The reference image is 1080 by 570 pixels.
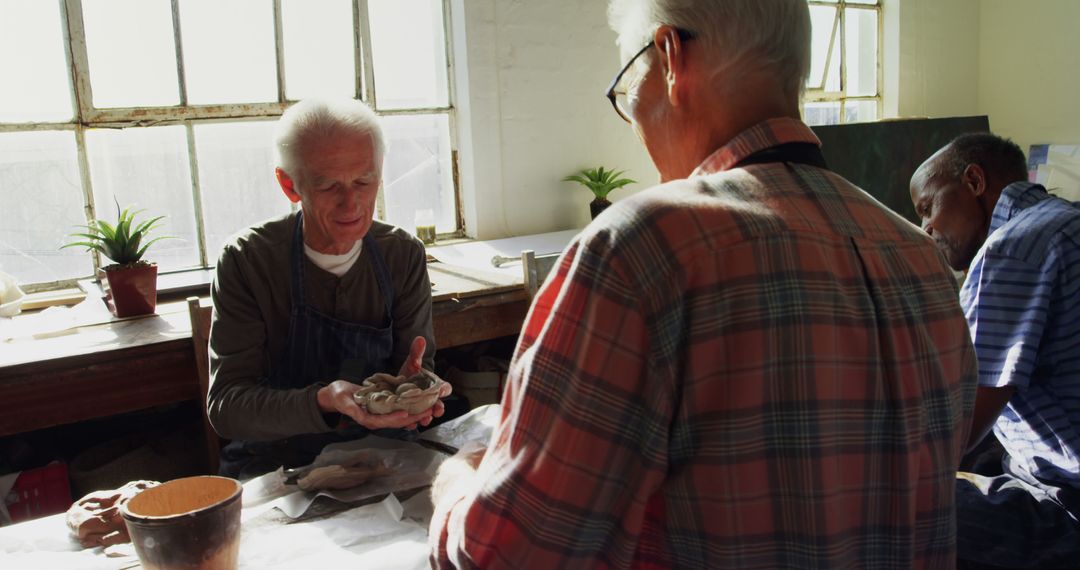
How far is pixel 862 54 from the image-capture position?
571 centimetres

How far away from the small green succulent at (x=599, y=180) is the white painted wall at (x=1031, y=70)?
315cm

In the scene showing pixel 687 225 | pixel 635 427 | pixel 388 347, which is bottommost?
pixel 388 347

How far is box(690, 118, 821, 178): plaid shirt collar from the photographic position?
3.38 feet

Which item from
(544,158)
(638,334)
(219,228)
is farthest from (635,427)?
(544,158)

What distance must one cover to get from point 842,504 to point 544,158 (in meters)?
3.43

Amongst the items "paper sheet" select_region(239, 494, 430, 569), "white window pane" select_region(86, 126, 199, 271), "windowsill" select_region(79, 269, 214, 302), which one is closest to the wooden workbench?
"windowsill" select_region(79, 269, 214, 302)

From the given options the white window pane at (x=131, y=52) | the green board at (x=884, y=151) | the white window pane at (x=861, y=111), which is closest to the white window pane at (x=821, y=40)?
the white window pane at (x=861, y=111)

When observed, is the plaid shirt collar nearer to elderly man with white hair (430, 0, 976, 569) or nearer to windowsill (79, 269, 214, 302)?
elderly man with white hair (430, 0, 976, 569)

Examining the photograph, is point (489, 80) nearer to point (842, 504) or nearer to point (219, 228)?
point (219, 228)

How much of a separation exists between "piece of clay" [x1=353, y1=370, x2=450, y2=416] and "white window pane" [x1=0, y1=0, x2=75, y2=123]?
2285 millimetres

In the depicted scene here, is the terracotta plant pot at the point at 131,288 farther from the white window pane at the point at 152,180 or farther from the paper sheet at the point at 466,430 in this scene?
the paper sheet at the point at 466,430

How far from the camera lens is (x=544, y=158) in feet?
14.0

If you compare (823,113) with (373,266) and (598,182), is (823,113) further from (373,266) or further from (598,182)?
(373,266)

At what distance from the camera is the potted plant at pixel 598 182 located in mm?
4336
